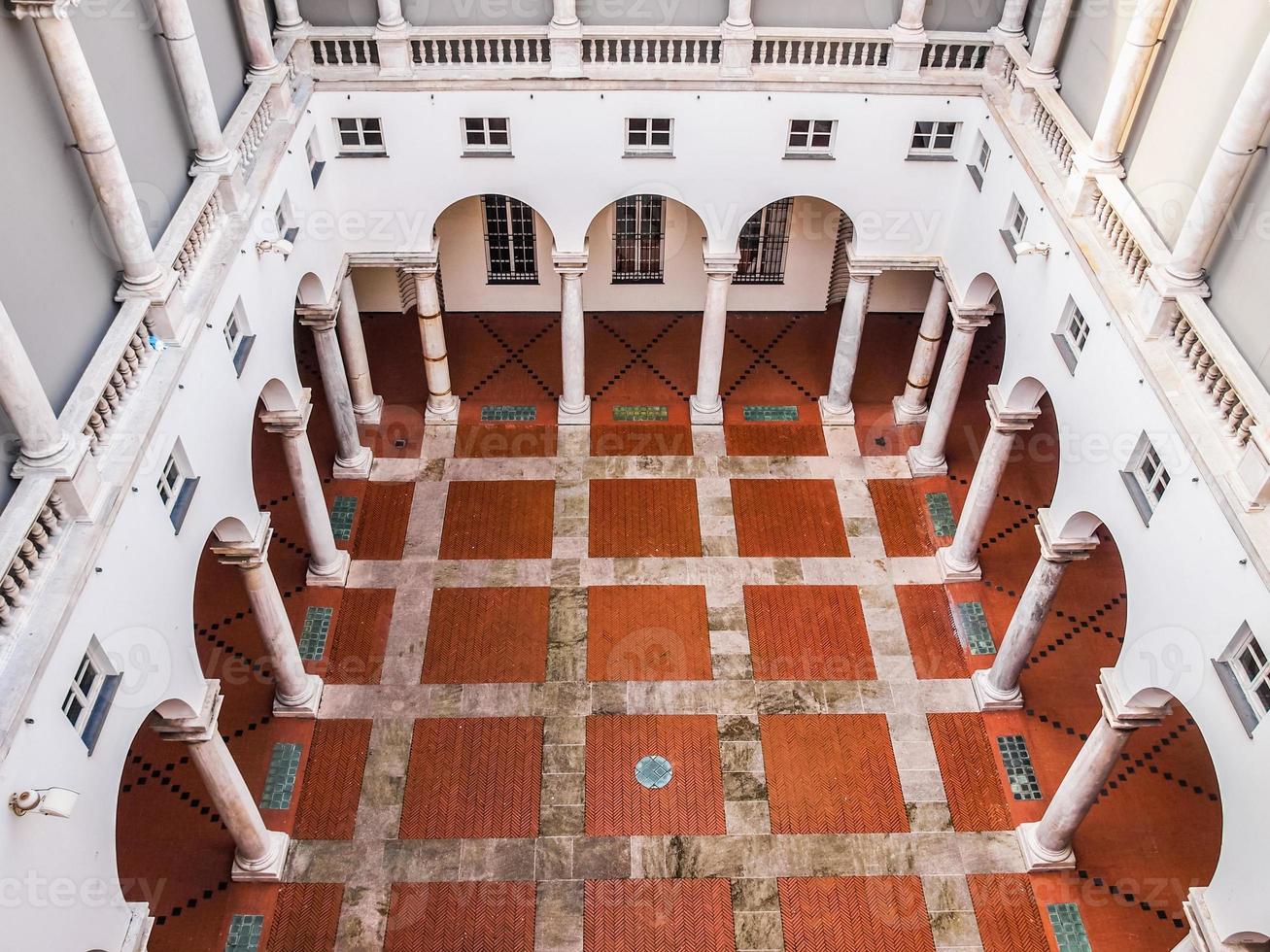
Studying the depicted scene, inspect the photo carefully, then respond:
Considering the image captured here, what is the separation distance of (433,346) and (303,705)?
902 centimetres

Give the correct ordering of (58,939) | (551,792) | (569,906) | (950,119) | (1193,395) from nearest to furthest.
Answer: (58,939) < (1193,395) < (569,906) < (551,792) < (950,119)

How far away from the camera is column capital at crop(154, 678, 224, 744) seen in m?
15.3

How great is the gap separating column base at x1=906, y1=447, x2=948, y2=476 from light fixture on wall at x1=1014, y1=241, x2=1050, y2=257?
7696mm

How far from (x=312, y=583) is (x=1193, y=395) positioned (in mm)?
16638

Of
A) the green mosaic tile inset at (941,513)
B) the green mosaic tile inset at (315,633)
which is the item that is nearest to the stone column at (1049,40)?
the green mosaic tile inset at (941,513)

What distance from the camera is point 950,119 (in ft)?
73.5

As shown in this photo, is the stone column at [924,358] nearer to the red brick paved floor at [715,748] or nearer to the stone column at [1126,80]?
the red brick paved floor at [715,748]

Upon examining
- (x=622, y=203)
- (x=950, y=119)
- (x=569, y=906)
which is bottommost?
(x=569, y=906)

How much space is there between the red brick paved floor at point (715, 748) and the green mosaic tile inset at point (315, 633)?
383 mm

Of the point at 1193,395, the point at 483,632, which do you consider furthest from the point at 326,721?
the point at 1193,395

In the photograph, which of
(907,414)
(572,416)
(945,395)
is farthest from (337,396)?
(907,414)

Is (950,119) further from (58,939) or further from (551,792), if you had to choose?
(58,939)

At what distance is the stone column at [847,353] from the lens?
82.2 ft

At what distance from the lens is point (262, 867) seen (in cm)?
1848
